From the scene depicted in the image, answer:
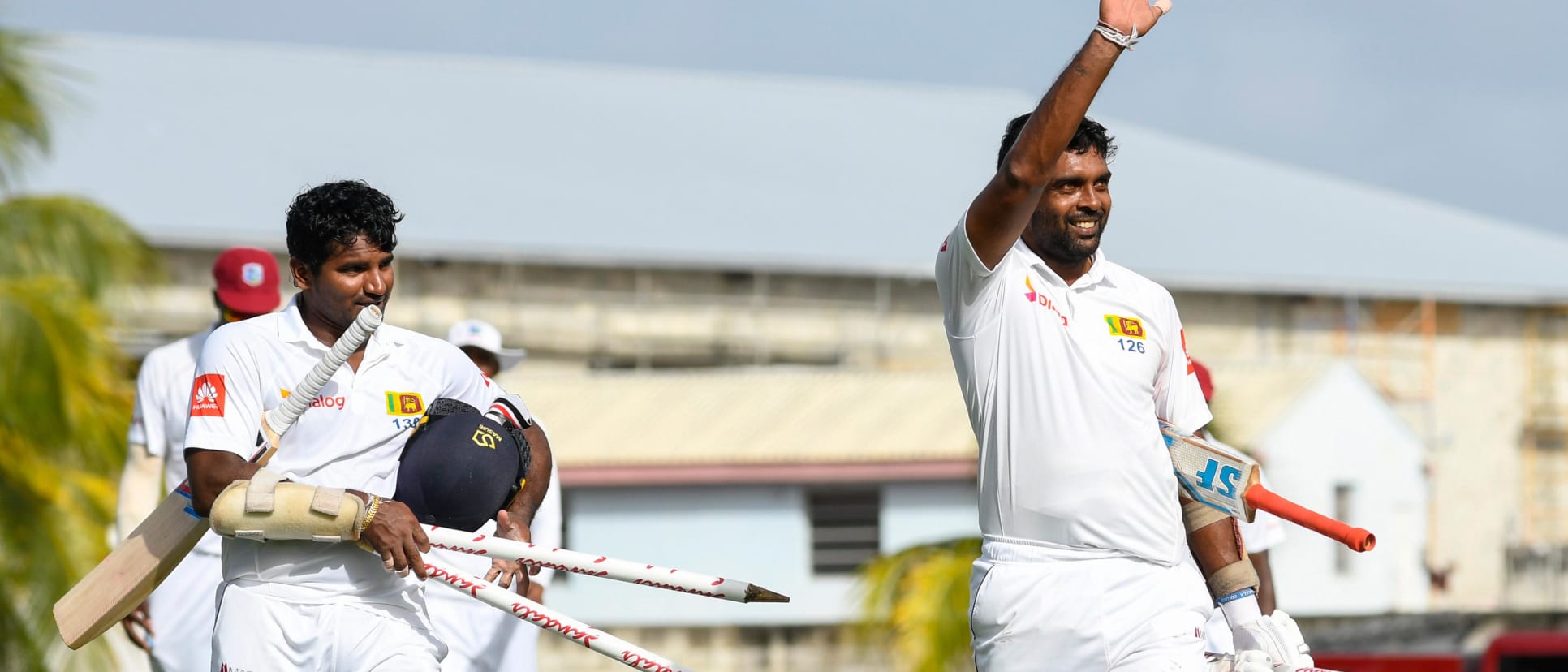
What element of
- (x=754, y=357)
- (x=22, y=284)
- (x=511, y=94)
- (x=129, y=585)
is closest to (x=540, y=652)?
(x=754, y=357)

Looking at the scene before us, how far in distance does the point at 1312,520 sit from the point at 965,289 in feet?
3.81

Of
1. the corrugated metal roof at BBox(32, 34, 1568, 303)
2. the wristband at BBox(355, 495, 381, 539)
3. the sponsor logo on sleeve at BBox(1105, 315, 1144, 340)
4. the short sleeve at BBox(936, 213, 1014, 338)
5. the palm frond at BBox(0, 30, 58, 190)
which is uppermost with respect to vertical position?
the corrugated metal roof at BBox(32, 34, 1568, 303)

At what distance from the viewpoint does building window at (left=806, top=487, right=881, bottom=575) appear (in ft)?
117

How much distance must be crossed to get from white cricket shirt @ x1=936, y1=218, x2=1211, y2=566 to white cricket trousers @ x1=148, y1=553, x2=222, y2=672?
12.6ft

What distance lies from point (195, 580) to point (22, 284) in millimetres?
7948

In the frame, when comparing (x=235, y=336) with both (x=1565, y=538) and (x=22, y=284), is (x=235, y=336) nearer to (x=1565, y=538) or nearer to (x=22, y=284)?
(x=22, y=284)

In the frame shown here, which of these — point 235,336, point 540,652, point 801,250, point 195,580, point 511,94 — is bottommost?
point 540,652

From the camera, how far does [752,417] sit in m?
37.1

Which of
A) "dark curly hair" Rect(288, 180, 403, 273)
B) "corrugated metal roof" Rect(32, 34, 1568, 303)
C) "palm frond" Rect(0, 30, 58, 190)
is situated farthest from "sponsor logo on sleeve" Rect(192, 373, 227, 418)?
"corrugated metal roof" Rect(32, 34, 1568, 303)

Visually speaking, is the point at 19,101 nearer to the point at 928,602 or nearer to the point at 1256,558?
the point at 928,602

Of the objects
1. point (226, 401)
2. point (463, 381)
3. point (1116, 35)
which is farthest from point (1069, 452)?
point (226, 401)

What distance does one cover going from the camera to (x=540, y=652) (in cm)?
3241

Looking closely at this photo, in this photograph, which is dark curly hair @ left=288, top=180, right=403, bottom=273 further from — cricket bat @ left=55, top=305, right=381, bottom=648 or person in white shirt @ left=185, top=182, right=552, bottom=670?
cricket bat @ left=55, top=305, right=381, bottom=648

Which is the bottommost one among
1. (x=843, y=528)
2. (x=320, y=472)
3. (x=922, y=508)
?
(x=843, y=528)
